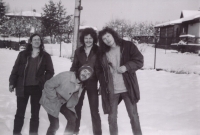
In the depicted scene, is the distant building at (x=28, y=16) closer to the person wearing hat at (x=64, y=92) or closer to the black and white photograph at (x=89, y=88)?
the black and white photograph at (x=89, y=88)

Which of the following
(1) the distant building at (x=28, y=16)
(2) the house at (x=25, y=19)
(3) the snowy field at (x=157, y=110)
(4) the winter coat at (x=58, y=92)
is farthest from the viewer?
(2) the house at (x=25, y=19)

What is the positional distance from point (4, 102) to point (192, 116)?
3413 millimetres

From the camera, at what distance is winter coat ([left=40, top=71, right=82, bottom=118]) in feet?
8.14

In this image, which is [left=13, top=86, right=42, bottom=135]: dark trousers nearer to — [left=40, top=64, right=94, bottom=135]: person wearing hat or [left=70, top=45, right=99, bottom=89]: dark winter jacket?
[left=40, top=64, right=94, bottom=135]: person wearing hat

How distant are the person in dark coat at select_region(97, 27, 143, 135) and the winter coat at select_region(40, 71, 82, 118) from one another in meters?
0.43

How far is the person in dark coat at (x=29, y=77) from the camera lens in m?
2.75

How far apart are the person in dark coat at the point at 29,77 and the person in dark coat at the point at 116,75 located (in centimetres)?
73

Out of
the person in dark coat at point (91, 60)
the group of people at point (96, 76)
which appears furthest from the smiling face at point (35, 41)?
the person in dark coat at point (91, 60)

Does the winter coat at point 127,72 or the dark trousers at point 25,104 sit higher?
the winter coat at point 127,72

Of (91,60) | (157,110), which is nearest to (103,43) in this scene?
(91,60)

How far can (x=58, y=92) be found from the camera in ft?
8.21

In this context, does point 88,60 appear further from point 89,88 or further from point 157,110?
point 157,110

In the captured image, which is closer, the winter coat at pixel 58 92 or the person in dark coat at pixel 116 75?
the winter coat at pixel 58 92

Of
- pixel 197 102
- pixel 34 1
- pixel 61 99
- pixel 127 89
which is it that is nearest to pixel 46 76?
pixel 61 99
